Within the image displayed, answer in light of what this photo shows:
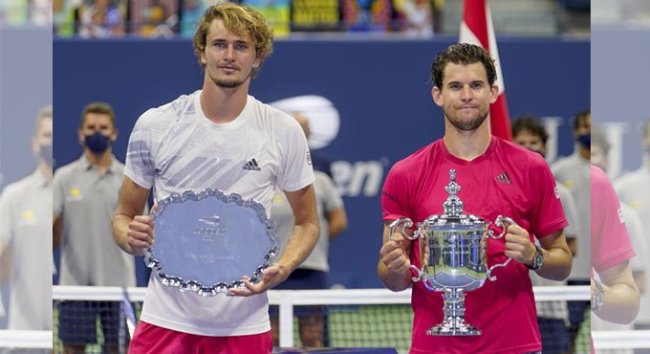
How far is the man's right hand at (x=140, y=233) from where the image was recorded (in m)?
3.95

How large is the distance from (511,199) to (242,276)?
0.88 m

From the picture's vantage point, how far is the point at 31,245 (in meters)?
3.44

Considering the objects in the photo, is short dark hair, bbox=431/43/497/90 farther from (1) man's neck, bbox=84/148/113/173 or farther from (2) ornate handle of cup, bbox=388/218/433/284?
(1) man's neck, bbox=84/148/113/173

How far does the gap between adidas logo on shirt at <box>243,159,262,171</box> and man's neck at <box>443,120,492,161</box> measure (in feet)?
2.00

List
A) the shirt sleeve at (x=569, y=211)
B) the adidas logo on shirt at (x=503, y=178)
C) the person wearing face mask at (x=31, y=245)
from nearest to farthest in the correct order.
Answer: the person wearing face mask at (x=31, y=245) < the adidas logo on shirt at (x=503, y=178) < the shirt sleeve at (x=569, y=211)

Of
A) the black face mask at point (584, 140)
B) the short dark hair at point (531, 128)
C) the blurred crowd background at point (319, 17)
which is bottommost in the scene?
the black face mask at point (584, 140)

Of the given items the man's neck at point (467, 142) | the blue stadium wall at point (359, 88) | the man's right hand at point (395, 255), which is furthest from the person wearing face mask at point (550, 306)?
the man's right hand at point (395, 255)

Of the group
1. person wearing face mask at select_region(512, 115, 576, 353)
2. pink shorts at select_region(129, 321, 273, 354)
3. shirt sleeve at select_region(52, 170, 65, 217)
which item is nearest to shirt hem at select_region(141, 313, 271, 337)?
pink shorts at select_region(129, 321, 273, 354)

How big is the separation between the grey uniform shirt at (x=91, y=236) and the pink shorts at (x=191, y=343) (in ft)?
12.8

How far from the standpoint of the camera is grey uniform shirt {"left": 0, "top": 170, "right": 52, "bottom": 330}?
3340mm

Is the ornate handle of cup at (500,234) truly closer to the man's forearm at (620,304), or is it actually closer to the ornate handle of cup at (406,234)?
the ornate handle of cup at (406,234)

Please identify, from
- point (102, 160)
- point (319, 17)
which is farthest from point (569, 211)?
point (319, 17)

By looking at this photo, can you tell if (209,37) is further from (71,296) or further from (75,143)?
(75,143)

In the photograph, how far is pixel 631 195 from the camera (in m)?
3.50
